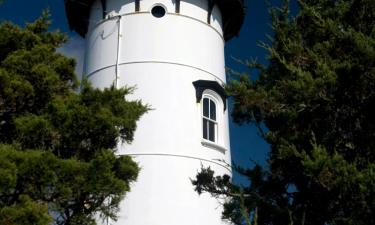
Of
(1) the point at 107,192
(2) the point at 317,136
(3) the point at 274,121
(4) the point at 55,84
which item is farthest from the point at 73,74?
(2) the point at 317,136

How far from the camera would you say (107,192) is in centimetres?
841

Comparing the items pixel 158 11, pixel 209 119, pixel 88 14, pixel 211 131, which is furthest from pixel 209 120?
pixel 88 14

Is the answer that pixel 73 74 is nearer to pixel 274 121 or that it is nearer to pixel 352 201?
pixel 274 121

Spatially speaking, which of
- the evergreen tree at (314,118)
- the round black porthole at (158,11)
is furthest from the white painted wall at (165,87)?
the evergreen tree at (314,118)

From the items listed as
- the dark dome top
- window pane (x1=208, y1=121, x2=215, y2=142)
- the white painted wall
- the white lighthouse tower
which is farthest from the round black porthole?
window pane (x1=208, y1=121, x2=215, y2=142)

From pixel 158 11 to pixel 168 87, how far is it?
238 cm

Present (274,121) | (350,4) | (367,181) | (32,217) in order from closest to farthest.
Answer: (367,181)
(32,217)
(350,4)
(274,121)

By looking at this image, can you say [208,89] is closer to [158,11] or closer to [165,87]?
[165,87]

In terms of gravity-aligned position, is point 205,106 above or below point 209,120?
above

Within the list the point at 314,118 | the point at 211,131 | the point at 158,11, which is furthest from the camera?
the point at 158,11

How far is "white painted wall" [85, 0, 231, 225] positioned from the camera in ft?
44.3

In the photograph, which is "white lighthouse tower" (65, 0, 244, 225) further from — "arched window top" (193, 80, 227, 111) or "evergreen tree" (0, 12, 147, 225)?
"evergreen tree" (0, 12, 147, 225)

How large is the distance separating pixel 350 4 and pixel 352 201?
128 inches

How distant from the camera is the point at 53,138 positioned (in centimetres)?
869
